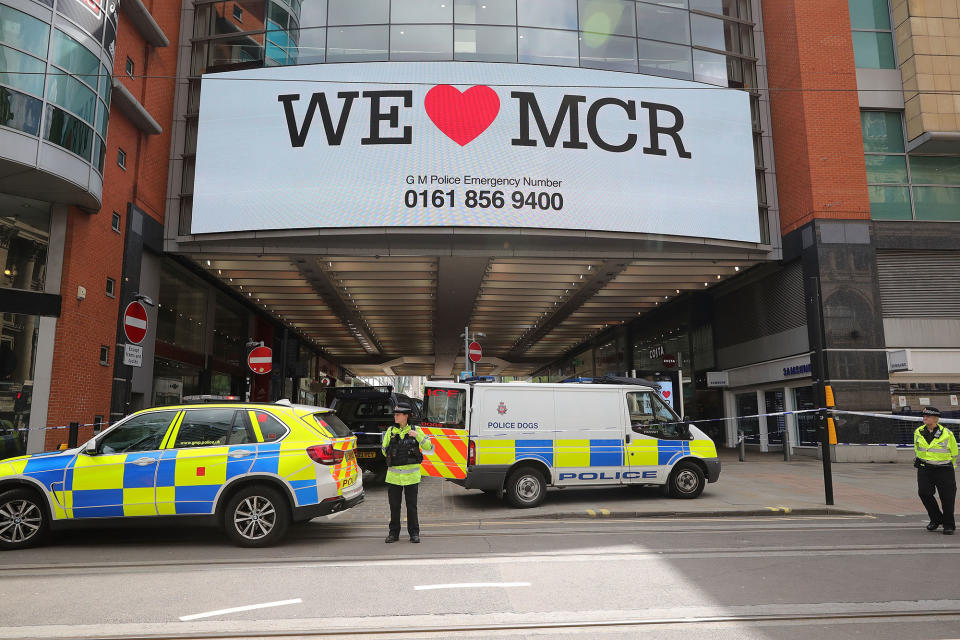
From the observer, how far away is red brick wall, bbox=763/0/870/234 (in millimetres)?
20828

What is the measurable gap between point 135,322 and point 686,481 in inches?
385

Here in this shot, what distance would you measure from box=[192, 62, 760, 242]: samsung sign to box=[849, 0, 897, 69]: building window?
19.4 ft

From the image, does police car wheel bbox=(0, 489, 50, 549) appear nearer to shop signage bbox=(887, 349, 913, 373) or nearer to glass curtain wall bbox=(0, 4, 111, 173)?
glass curtain wall bbox=(0, 4, 111, 173)

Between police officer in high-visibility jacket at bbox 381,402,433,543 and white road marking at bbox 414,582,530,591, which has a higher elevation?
police officer in high-visibility jacket at bbox 381,402,433,543

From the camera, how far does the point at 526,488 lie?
1045cm

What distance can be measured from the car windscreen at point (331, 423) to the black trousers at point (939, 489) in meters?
7.48

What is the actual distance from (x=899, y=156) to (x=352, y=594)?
23501mm

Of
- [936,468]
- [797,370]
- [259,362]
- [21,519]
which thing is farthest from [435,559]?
[797,370]

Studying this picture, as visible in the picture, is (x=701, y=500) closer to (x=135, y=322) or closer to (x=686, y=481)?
(x=686, y=481)

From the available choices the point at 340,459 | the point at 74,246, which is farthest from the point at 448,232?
the point at 340,459

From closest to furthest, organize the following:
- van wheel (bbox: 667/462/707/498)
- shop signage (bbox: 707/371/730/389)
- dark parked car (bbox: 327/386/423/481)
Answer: van wheel (bbox: 667/462/707/498)
dark parked car (bbox: 327/386/423/481)
shop signage (bbox: 707/371/730/389)

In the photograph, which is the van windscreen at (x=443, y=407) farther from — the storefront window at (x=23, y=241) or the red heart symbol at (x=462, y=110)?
the red heart symbol at (x=462, y=110)

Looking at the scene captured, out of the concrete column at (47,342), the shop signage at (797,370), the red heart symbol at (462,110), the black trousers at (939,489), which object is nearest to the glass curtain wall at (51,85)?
the concrete column at (47,342)

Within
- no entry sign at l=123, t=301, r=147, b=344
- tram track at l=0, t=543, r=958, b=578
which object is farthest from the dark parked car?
tram track at l=0, t=543, r=958, b=578
